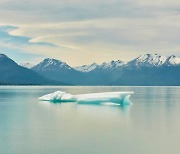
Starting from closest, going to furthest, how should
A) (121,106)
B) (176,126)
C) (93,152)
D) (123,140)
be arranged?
(93,152) < (123,140) < (176,126) < (121,106)

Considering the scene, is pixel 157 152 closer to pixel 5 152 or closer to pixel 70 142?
pixel 70 142

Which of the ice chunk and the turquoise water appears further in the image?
the ice chunk

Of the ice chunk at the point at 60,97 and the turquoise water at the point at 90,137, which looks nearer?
the turquoise water at the point at 90,137

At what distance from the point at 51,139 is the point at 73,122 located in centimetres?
1034

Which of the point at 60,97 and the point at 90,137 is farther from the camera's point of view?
the point at 60,97

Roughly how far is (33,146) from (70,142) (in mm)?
2646

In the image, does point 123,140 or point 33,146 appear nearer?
point 33,146

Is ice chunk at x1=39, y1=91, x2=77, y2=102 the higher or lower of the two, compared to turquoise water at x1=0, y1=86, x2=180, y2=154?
higher

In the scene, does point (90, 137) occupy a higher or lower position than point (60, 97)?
lower

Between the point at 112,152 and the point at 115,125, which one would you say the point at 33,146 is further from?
the point at 115,125

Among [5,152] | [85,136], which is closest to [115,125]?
[85,136]

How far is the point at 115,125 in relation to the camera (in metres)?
34.1

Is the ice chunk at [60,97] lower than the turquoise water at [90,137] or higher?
higher

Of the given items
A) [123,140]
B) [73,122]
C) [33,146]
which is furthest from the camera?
[73,122]
